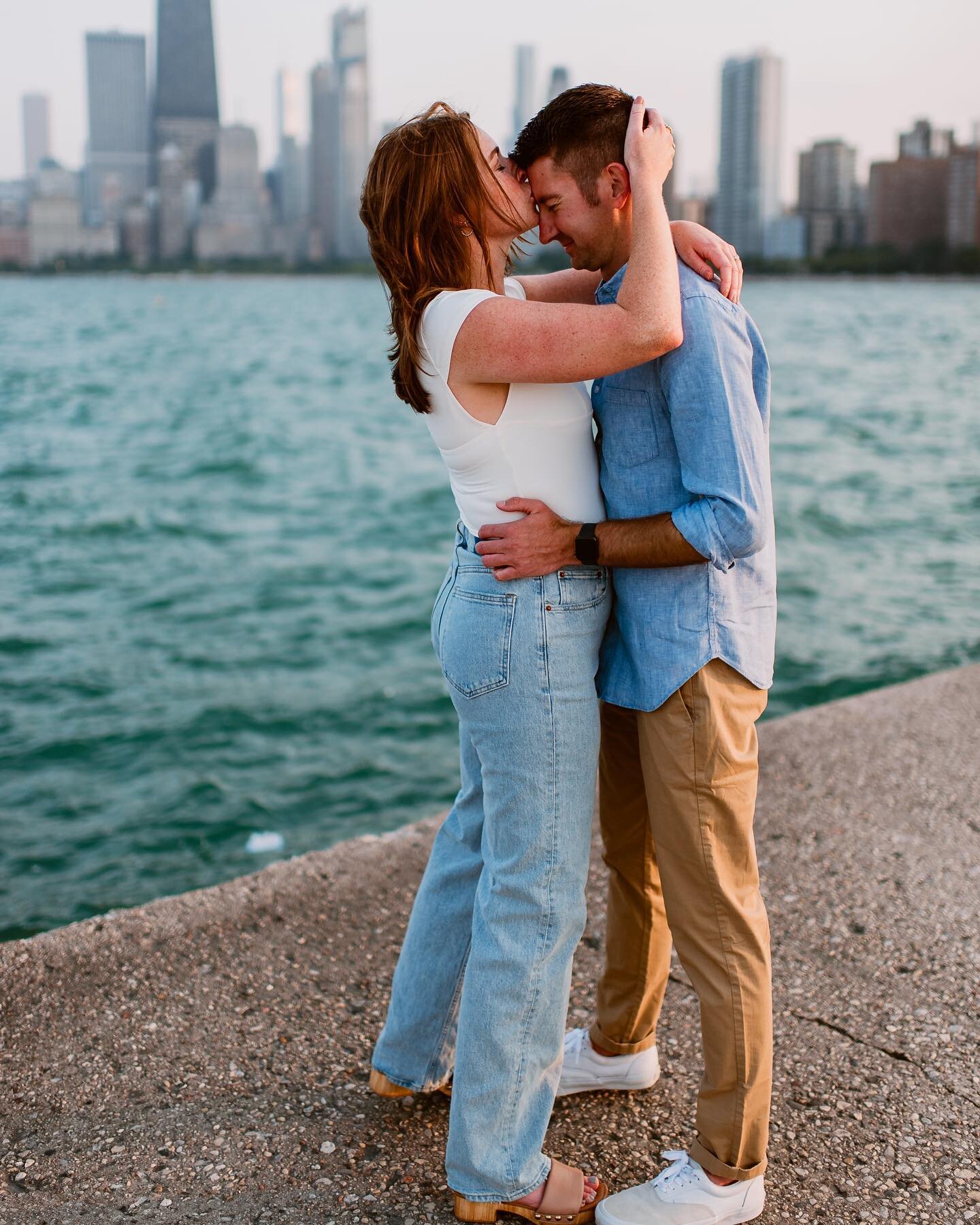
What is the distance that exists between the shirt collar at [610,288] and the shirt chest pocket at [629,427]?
0.18 meters

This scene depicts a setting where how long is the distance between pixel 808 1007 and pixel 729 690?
118 cm

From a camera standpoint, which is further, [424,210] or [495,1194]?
[495,1194]

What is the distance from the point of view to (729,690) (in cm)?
231

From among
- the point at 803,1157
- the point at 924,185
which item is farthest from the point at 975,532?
the point at 924,185

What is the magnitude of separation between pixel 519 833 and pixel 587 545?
57 cm

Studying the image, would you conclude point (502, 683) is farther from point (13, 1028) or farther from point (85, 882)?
point (85, 882)

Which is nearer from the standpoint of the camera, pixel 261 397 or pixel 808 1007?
pixel 808 1007

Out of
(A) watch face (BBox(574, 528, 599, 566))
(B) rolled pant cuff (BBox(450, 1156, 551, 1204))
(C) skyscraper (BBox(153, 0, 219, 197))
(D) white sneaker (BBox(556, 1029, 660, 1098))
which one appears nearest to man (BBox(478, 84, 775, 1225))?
(A) watch face (BBox(574, 528, 599, 566))

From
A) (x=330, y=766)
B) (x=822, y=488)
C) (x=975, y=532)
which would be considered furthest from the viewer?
(x=822, y=488)

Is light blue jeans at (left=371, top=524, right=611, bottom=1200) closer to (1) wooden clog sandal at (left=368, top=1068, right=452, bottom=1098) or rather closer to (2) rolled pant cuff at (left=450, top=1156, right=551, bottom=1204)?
(2) rolled pant cuff at (left=450, top=1156, right=551, bottom=1204)

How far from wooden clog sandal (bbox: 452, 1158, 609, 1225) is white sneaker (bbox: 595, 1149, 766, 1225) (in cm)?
4

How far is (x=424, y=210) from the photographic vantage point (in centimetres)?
218

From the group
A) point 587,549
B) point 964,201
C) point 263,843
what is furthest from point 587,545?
point 964,201

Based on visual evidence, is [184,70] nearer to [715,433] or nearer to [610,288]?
[610,288]
